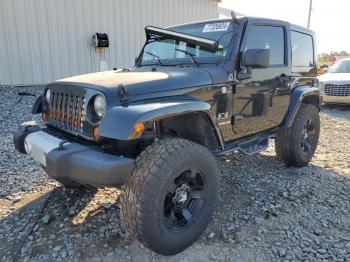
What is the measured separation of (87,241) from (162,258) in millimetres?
680

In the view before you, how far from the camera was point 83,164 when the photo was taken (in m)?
2.32

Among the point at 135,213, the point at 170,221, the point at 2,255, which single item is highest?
the point at 135,213

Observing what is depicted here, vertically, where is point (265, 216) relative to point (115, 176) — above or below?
below

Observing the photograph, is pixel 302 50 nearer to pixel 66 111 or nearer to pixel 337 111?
pixel 66 111

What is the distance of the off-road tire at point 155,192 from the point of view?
2.33m

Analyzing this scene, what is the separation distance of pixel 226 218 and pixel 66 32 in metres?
8.72

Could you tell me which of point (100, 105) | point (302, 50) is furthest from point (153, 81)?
point (302, 50)

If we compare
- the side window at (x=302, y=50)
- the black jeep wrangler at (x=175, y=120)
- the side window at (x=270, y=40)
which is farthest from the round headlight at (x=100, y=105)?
the side window at (x=302, y=50)

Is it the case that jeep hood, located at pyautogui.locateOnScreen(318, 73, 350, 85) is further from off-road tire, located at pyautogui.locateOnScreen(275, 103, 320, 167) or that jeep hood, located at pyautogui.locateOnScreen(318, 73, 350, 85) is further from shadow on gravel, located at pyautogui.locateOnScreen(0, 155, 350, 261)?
shadow on gravel, located at pyautogui.locateOnScreen(0, 155, 350, 261)

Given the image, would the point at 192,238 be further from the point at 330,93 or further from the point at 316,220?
the point at 330,93

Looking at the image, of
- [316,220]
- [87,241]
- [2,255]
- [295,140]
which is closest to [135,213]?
[87,241]

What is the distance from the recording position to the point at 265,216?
3219 millimetres

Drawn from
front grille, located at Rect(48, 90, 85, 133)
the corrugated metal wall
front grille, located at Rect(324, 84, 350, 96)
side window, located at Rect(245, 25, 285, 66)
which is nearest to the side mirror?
side window, located at Rect(245, 25, 285, 66)

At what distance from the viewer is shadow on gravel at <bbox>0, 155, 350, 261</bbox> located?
271 cm
